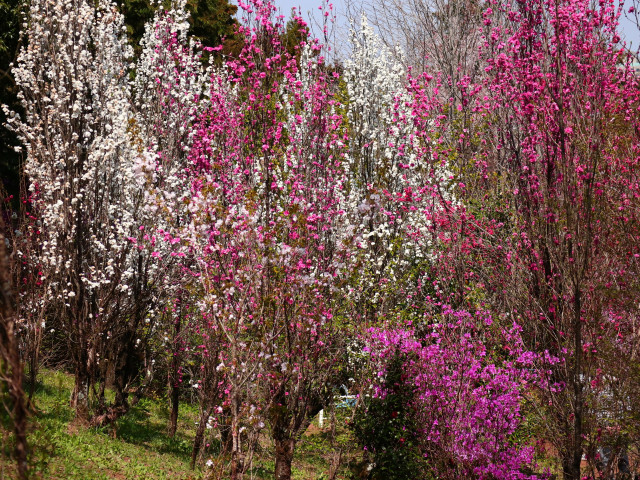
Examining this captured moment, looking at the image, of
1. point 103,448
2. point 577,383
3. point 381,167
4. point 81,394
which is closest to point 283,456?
point 103,448

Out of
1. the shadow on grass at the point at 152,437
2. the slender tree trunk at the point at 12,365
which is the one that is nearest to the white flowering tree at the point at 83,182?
the shadow on grass at the point at 152,437

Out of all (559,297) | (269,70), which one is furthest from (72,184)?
(559,297)

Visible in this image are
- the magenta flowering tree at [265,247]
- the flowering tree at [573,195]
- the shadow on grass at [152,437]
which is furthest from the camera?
the shadow on grass at [152,437]

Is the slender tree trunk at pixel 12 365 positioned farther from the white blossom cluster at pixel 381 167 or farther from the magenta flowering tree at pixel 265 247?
the white blossom cluster at pixel 381 167

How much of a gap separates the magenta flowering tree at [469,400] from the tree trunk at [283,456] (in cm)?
209

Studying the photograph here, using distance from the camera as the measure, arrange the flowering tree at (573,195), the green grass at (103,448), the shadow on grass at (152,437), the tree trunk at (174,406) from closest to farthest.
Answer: the flowering tree at (573,195), the green grass at (103,448), the shadow on grass at (152,437), the tree trunk at (174,406)

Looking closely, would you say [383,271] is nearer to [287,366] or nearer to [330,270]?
[330,270]

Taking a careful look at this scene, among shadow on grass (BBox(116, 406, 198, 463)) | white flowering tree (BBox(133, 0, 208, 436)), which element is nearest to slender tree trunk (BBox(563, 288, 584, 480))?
white flowering tree (BBox(133, 0, 208, 436))

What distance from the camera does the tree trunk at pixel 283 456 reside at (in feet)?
26.7

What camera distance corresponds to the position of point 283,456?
826cm

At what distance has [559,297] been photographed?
7418 mm

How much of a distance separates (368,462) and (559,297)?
502 centimetres

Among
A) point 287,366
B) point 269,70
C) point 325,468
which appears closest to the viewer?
point 287,366

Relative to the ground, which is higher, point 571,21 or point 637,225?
point 571,21
